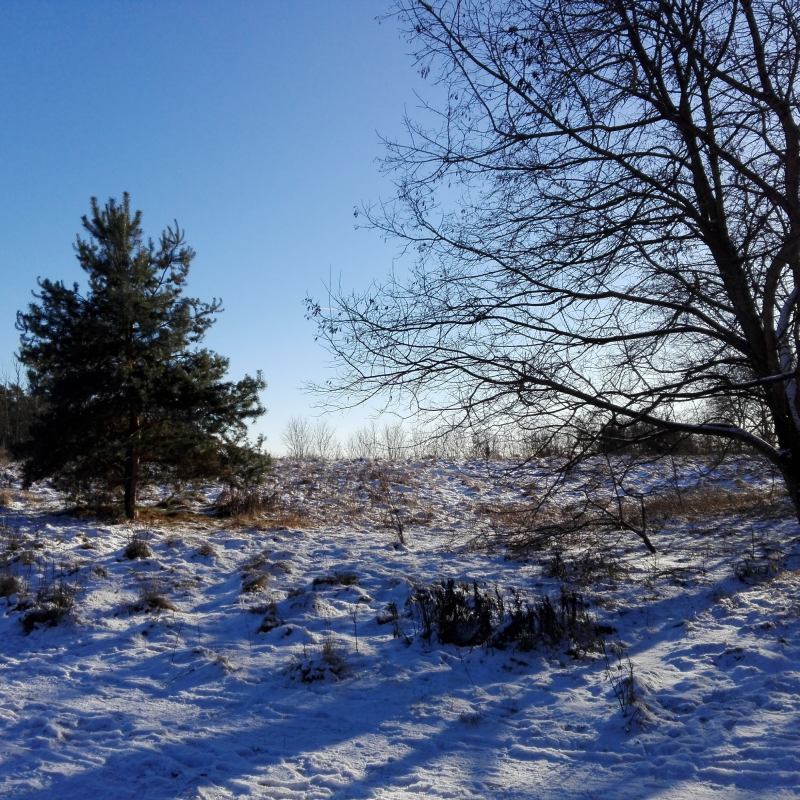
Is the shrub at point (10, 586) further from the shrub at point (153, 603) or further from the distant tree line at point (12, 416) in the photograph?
the distant tree line at point (12, 416)

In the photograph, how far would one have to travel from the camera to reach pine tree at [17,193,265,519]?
434 inches

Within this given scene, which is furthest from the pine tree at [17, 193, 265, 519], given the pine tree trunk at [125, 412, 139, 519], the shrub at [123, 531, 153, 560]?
the shrub at [123, 531, 153, 560]

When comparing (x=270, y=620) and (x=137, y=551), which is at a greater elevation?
(x=137, y=551)

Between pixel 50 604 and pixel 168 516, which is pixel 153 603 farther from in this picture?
pixel 168 516

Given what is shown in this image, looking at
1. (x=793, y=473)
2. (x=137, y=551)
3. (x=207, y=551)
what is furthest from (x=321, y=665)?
(x=793, y=473)

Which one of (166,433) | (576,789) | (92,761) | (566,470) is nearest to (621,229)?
(566,470)

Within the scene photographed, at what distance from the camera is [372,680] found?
5.23 meters

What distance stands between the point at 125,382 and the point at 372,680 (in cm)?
797

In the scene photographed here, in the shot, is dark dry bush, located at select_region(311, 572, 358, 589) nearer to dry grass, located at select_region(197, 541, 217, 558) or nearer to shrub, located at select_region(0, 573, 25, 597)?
dry grass, located at select_region(197, 541, 217, 558)

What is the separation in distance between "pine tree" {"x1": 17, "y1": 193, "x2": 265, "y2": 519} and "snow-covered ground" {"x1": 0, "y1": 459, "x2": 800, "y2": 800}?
1.88 m

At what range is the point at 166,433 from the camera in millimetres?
11492

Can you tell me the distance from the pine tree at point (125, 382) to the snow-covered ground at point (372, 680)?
1.88m

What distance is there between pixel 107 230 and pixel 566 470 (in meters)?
9.47

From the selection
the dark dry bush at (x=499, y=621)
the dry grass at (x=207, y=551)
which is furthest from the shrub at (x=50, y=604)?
the dark dry bush at (x=499, y=621)
